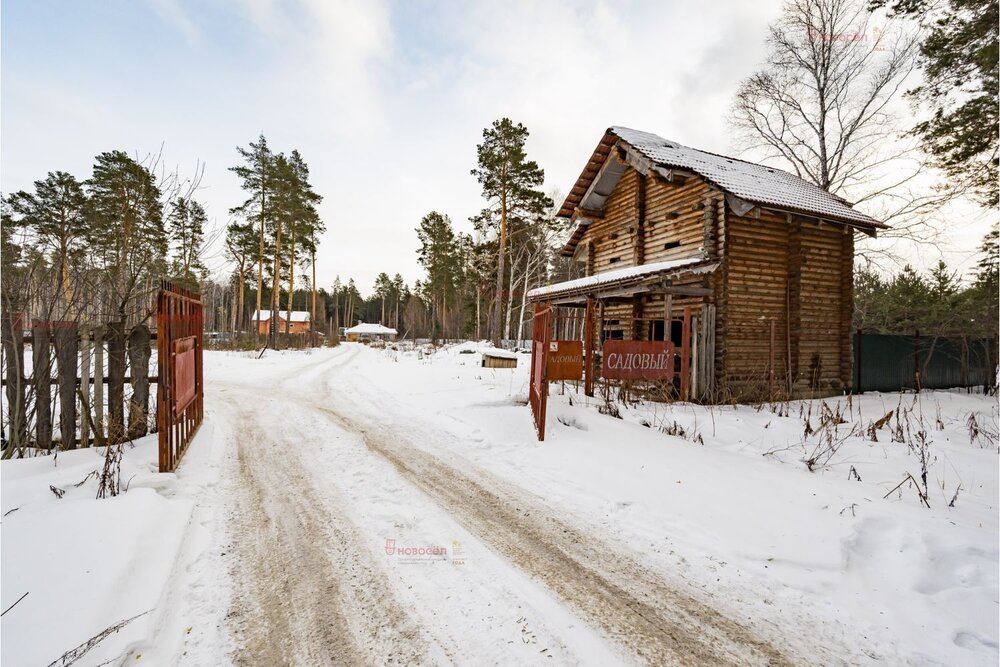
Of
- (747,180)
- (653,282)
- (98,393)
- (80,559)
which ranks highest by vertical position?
(747,180)

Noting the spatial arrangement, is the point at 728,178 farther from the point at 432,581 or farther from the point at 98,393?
the point at 98,393

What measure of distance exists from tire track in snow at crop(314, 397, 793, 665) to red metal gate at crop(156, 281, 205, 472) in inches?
117

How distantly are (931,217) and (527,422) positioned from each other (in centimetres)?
1931

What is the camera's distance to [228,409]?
8.73m

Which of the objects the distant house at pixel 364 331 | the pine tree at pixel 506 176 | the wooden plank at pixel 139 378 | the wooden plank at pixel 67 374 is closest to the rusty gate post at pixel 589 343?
the wooden plank at pixel 139 378

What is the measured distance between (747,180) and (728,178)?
112 centimetres

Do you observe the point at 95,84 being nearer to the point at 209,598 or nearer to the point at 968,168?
the point at 209,598

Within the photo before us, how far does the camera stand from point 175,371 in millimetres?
5289

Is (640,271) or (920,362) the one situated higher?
(640,271)

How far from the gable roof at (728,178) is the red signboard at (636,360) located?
567cm

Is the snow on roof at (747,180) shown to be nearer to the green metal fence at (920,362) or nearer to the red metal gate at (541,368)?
the green metal fence at (920,362)

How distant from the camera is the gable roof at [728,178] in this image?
37.8ft

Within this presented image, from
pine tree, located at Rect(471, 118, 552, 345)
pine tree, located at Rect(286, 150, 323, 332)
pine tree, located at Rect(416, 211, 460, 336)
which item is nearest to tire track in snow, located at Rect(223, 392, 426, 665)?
pine tree, located at Rect(471, 118, 552, 345)

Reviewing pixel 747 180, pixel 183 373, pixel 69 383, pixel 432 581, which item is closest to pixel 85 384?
pixel 69 383
